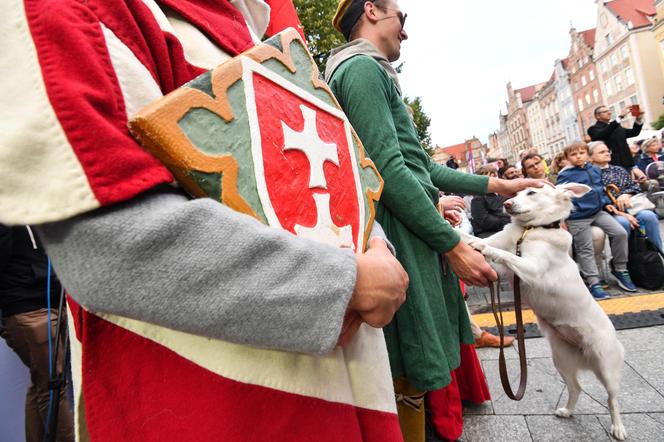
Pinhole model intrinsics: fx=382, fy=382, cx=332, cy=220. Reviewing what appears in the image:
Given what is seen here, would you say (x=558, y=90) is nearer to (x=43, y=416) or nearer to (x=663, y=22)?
(x=663, y=22)

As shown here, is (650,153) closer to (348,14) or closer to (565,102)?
(348,14)

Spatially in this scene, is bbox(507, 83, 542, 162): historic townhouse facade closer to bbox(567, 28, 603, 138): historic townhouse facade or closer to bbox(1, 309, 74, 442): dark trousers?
bbox(567, 28, 603, 138): historic townhouse facade

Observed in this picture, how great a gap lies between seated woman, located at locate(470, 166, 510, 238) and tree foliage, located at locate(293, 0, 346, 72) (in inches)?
285

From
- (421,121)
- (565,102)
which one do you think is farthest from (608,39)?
(421,121)

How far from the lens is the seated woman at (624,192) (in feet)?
17.8

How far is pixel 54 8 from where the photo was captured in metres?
0.54

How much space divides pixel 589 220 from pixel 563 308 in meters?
3.65

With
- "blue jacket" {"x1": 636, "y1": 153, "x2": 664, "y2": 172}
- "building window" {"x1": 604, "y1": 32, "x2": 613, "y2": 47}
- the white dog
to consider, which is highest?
"building window" {"x1": 604, "y1": 32, "x2": 613, "y2": 47}

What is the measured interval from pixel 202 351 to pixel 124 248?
0.23 m

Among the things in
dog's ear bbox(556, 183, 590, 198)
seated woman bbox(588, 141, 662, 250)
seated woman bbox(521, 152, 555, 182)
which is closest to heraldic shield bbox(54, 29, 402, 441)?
dog's ear bbox(556, 183, 590, 198)

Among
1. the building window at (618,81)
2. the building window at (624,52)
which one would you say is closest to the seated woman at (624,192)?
the building window at (624,52)

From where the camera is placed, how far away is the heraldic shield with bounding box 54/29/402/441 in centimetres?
61

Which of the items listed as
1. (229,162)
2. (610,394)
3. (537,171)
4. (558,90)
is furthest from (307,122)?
(558,90)

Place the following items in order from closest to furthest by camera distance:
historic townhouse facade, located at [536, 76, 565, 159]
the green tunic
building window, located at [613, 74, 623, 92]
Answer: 1. the green tunic
2. building window, located at [613, 74, 623, 92]
3. historic townhouse facade, located at [536, 76, 565, 159]
